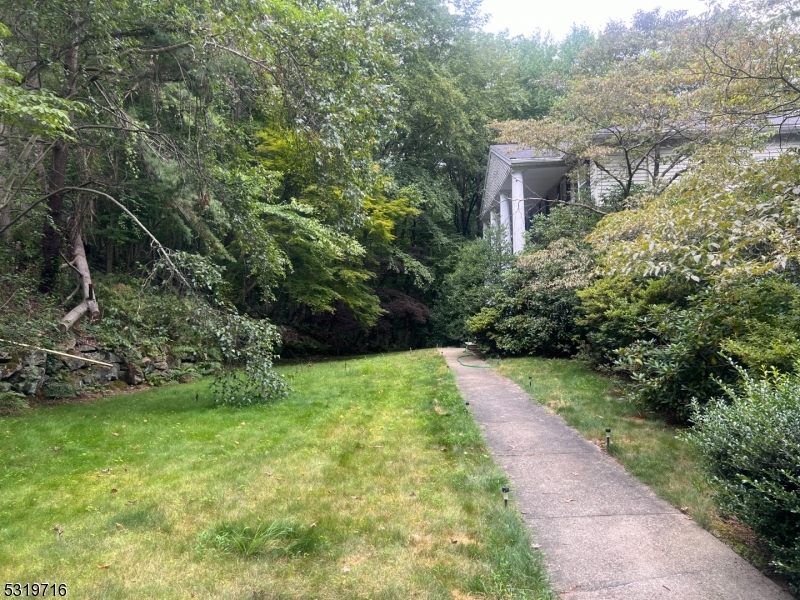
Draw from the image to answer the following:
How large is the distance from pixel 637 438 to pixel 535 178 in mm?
13258

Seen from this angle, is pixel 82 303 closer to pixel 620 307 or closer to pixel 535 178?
pixel 620 307

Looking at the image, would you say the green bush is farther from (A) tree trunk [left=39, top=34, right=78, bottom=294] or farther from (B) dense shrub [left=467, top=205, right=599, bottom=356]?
(A) tree trunk [left=39, top=34, right=78, bottom=294]

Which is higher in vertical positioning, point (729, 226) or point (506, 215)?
point (506, 215)

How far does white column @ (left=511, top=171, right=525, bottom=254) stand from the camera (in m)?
16.1

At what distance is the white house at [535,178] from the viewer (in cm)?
1338

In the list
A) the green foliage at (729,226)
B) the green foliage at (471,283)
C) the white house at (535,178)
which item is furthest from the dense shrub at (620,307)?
the white house at (535,178)

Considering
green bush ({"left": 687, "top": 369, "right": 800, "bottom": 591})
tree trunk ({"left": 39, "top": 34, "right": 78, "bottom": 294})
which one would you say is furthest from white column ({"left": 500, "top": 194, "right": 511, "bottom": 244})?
green bush ({"left": 687, "top": 369, "right": 800, "bottom": 591})

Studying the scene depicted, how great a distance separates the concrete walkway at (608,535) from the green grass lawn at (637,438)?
128mm

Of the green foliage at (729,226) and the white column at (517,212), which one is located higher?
the white column at (517,212)

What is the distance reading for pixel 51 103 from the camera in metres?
5.82

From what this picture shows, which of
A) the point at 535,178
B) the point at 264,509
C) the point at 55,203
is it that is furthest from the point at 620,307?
the point at 55,203

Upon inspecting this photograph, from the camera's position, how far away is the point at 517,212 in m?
16.5

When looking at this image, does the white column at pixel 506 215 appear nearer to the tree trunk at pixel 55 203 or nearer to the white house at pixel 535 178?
the white house at pixel 535 178

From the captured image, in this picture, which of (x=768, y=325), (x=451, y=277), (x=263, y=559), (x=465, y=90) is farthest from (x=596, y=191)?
(x=263, y=559)
